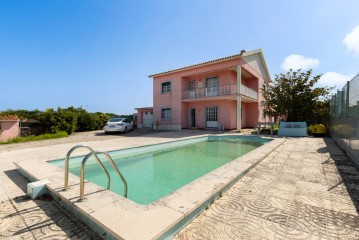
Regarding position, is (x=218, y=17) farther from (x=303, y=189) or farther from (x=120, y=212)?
(x=120, y=212)

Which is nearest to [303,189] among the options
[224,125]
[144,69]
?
[224,125]

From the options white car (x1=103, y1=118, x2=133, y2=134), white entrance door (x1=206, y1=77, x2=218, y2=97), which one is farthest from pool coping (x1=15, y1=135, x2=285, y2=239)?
white entrance door (x1=206, y1=77, x2=218, y2=97)

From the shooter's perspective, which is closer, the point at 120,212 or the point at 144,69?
the point at 120,212

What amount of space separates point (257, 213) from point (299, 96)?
14.8 meters

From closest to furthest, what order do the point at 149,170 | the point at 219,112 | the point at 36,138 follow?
the point at 149,170, the point at 36,138, the point at 219,112

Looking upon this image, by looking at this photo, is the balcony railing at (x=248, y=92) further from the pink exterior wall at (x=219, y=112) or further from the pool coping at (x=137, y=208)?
the pool coping at (x=137, y=208)

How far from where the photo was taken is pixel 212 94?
17094 millimetres

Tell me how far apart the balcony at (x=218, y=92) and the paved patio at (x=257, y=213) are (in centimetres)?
1296

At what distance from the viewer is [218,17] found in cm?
1136

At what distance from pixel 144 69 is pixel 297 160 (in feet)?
67.6

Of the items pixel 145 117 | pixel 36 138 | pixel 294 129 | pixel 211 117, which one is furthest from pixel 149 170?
pixel 145 117

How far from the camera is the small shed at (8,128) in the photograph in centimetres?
1145

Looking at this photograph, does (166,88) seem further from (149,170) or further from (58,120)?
(149,170)

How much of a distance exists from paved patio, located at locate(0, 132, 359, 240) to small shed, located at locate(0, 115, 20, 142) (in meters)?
11.1
